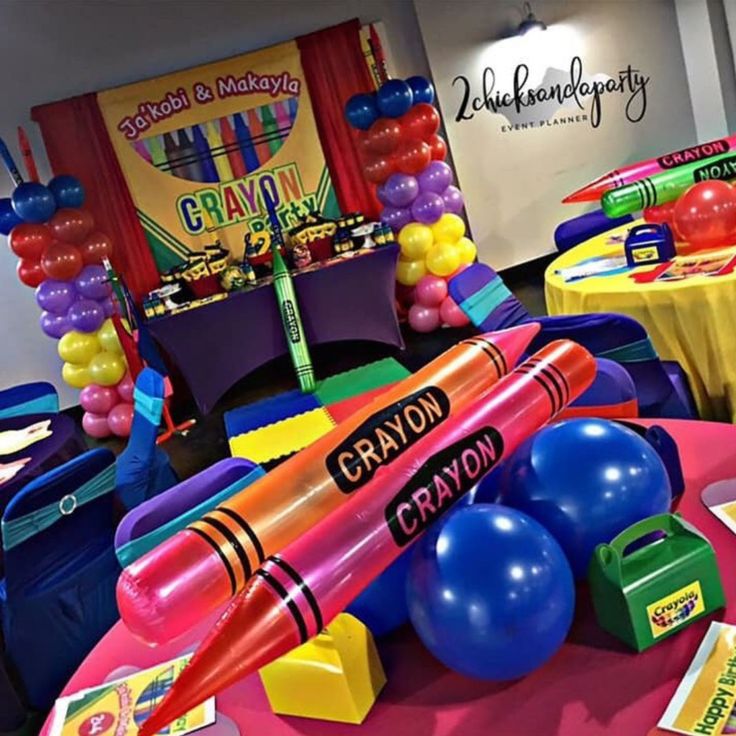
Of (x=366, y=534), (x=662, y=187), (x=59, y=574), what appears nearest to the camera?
(x=366, y=534)

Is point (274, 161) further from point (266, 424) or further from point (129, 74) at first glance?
point (266, 424)

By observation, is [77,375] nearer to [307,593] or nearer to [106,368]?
[106,368]

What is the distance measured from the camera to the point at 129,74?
5.72 metres

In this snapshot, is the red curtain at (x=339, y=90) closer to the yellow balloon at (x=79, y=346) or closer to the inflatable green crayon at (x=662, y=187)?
the yellow balloon at (x=79, y=346)

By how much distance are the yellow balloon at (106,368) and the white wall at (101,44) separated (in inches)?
34.9

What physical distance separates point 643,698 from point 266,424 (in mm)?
3871

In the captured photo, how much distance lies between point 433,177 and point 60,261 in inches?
100

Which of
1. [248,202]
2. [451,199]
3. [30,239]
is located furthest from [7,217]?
[451,199]

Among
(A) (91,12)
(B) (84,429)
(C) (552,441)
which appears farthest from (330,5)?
(C) (552,441)

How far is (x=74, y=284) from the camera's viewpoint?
5059 mm

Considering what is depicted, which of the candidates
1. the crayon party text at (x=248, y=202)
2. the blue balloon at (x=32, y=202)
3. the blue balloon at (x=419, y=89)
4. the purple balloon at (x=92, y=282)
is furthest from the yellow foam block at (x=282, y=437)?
the blue balloon at (x=419, y=89)

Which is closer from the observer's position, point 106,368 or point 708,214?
point 708,214

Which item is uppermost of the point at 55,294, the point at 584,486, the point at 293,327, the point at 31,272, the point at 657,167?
the point at 31,272

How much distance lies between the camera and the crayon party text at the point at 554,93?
624 centimetres
